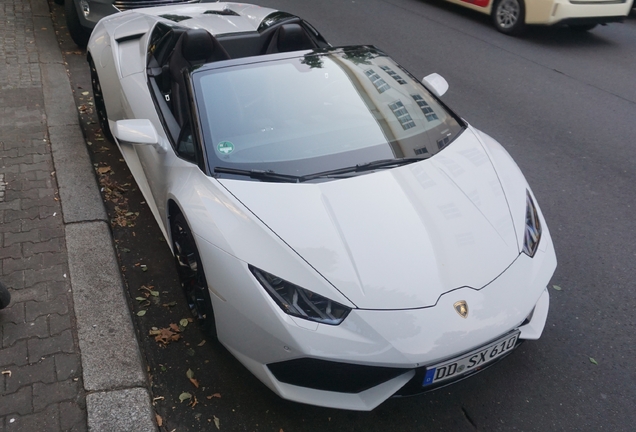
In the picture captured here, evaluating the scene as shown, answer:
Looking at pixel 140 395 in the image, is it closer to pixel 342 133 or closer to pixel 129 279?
pixel 129 279

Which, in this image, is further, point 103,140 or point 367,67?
point 103,140

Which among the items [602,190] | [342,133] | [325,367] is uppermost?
[342,133]

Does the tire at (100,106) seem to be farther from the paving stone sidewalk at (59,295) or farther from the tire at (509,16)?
the tire at (509,16)

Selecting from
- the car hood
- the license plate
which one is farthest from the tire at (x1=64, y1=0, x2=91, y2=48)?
the license plate

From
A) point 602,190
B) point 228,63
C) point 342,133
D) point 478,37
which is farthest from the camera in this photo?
point 478,37

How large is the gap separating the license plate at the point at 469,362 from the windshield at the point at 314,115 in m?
1.12

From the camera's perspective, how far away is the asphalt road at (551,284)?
2.74 metres

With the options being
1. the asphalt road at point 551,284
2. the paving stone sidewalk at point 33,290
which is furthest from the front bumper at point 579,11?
the paving stone sidewalk at point 33,290

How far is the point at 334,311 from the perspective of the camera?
7.82 feet

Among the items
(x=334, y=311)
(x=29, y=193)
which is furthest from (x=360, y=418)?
(x=29, y=193)

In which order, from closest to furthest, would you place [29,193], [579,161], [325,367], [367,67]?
[325,367], [367,67], [29,193], [579,161]

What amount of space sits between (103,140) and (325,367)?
3.81 meters

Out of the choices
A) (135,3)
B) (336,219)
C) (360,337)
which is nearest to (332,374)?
(360,337)

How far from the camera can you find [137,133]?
321 cm
